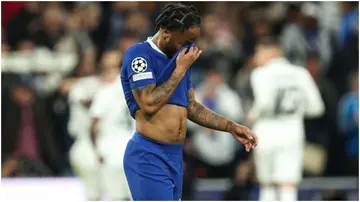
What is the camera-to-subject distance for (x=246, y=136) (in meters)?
5.73

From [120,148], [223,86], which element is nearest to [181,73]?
[120,148]

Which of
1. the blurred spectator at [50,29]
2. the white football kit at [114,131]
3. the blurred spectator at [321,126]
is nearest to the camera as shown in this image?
the white football kit at [114,131]

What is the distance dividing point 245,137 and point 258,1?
9.14 m

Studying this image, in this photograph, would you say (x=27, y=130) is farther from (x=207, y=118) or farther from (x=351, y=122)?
(x=207, y=118)

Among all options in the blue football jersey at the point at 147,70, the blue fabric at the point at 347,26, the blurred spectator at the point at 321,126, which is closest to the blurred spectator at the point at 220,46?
the blurred spectator at the point at 321,126

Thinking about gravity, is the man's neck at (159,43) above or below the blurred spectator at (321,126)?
above

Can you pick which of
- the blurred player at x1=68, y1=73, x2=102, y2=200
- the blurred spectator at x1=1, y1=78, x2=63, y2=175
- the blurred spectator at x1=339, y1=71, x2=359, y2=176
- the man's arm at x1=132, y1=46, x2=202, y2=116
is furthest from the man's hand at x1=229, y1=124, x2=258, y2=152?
the blurred spectator at x1=1, y1=78, x2=63, y2=175

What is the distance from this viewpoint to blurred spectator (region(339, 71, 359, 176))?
41.9ft

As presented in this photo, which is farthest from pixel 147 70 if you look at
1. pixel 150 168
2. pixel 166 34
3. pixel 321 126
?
pixel 321 126

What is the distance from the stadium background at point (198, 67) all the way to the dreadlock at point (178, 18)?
665 centimetres

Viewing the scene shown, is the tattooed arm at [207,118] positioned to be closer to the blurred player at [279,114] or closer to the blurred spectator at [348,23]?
the blurred player at [279,114]

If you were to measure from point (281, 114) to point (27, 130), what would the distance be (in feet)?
13.7

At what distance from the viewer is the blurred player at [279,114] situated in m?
11.1

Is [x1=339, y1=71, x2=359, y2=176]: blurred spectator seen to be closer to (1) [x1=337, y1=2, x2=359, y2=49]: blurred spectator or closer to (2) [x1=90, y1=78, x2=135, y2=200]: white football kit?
(1) [x1=337, y1=2, x2=359, y2=49]: blurred spectator
